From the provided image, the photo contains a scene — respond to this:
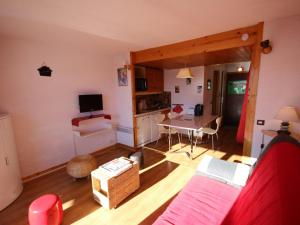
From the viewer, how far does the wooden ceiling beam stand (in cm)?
240

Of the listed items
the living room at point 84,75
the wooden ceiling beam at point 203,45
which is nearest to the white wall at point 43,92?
the living room at point 84,75

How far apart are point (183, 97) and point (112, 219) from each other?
12.3 feet

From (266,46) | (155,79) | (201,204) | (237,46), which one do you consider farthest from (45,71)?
(266,46)

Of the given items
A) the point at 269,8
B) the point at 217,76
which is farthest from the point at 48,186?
the point at 217,76

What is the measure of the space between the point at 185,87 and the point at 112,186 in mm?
3603

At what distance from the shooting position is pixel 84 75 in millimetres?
3508

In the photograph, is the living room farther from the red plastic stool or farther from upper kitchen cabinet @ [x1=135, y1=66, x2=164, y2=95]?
upper kitchen cabinet @ [x1=135, y1=66, x2=164, y2=95]

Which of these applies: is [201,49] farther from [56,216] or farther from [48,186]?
[48,186]

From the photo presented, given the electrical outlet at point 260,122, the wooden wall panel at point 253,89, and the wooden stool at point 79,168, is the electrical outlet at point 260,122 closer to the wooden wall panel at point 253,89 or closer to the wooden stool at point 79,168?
the wooden wall panel at point 253,89

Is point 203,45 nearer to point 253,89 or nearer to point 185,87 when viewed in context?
point 253,89

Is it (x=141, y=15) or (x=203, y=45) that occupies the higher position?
(x=141, y=15)

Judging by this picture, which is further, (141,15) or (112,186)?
(112,186)

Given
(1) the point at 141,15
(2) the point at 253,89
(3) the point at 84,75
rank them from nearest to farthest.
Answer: (1) the point at 141,15 < (2) the point at 253,89 < (3) the point at 84,75

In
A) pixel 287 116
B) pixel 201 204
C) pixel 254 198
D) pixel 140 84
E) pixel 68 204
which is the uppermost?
pixel 140 84
